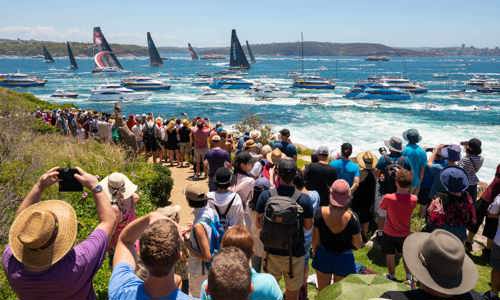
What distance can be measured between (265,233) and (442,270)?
157cm

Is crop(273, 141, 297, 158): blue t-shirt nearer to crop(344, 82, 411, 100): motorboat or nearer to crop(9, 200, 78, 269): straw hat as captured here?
crop(9, 200, 78, 269): straw hat

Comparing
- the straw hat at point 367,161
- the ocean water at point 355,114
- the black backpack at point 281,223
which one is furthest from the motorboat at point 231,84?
the black backpack at point 281,223

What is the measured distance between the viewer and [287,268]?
3707mm

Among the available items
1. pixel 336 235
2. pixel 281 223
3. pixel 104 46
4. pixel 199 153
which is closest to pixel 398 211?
pixel 336 235

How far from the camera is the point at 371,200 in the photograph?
5.51 meters

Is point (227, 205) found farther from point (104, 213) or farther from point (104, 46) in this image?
point (104, 46)

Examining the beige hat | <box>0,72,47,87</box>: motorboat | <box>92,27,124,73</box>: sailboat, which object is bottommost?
<box>0,72,47,87</box>: motorboat

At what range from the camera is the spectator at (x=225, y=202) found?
3770 millimetres

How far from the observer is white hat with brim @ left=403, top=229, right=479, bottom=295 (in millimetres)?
2119

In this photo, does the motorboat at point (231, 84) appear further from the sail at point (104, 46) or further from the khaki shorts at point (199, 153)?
the khaki shorts at point (199, 153)

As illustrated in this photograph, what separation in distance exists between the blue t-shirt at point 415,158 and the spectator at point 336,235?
101 inches

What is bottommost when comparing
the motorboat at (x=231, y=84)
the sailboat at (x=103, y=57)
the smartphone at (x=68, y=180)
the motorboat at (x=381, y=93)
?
the motorboat at (x=381, y=93)

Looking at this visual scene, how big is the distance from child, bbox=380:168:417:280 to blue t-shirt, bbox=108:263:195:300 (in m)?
2.83

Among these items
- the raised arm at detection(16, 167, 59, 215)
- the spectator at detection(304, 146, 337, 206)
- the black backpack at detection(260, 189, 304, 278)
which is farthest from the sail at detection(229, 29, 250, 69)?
the raised arm at detection(16, 167, 59, 215)
